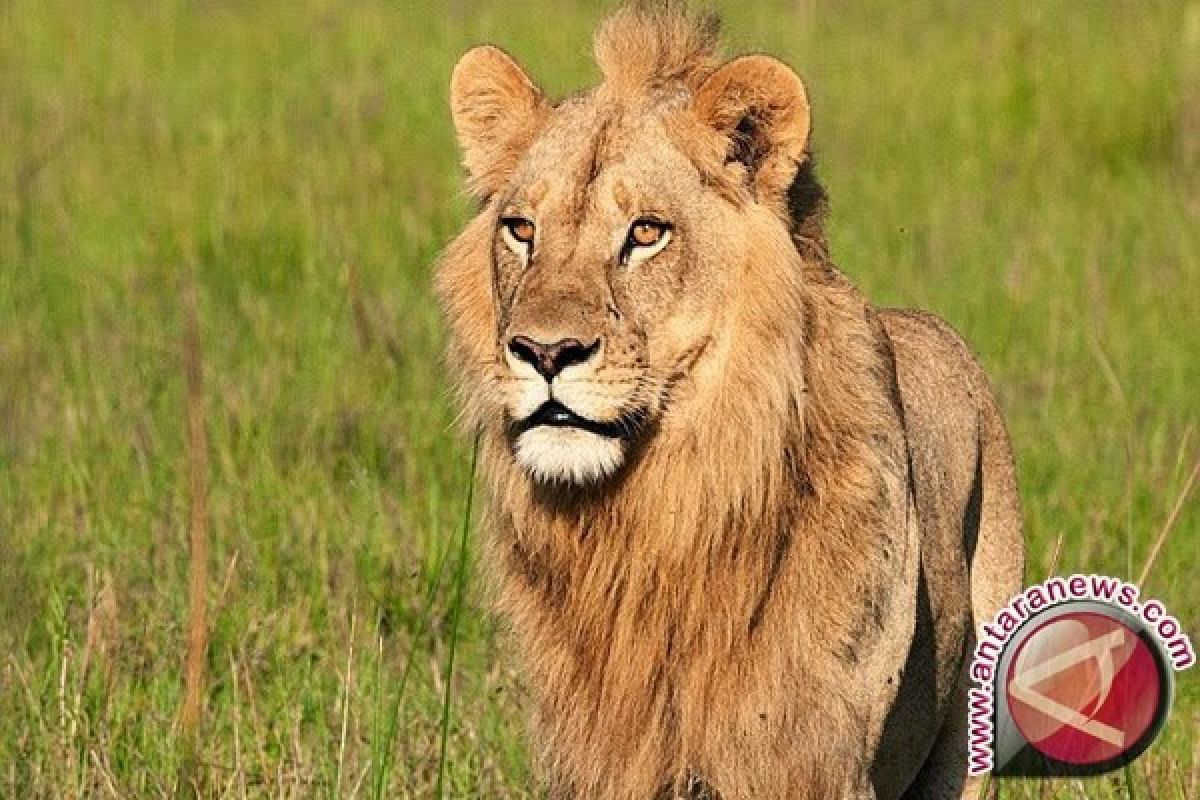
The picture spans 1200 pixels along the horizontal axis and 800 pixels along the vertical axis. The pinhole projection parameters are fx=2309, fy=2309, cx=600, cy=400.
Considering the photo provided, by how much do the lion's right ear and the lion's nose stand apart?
0.64m

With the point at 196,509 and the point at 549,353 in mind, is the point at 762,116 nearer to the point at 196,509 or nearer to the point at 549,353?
the point at 549,353

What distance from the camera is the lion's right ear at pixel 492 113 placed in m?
4.13

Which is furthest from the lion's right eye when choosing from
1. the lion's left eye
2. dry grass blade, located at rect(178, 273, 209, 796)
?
dry grass blade, located at rect(178, 273, 209, 796)

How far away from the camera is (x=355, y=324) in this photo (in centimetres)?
701

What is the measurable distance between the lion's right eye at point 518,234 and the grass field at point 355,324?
56 centimetres

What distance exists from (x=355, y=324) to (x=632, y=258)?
11.0 feet

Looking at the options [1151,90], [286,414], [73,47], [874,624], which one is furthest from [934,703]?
[73,47]

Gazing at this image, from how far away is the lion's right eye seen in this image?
386 cm

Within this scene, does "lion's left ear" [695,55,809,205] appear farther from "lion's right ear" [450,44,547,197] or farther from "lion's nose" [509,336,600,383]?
"lion's nose" [509,336,600,383]

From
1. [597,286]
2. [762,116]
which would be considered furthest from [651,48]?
[597,286]

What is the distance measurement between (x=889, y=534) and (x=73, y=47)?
800cm

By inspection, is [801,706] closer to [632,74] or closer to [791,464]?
[791,464]

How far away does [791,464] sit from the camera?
3832mm

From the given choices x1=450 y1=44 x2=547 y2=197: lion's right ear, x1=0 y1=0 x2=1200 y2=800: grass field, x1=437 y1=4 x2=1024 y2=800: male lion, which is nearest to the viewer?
x1=437 y1=4 x2=1024 y2=800: male lion
